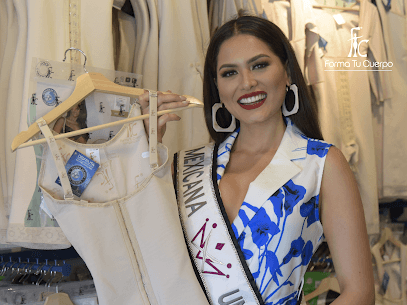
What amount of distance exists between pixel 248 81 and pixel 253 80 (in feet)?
0.06

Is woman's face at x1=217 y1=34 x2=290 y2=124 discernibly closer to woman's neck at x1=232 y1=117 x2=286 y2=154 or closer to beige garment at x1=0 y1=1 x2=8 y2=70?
woman's neck at x1=232 y1=117 x2=286 y2=154

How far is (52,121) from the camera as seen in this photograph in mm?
1062

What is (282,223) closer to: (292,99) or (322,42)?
(292,99)

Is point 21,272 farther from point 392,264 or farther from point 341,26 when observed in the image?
point 392,264

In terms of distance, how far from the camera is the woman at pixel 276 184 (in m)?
1.07

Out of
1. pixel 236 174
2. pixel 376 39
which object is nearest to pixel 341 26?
pixel 376 39

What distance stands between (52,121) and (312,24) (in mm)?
1656

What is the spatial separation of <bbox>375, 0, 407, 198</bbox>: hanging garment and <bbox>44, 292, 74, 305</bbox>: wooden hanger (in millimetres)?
2048

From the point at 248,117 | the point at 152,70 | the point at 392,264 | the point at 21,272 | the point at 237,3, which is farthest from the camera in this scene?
the point at 392,264

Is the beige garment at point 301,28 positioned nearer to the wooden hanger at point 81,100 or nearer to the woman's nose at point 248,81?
the woman's nose at point 248,81

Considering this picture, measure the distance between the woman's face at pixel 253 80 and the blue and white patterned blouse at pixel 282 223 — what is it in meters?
0.20

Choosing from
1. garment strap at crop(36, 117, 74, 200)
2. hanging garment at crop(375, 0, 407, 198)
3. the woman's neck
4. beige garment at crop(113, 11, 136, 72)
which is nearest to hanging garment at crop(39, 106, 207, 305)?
garment strap at crop(36, 117, 74, 200)

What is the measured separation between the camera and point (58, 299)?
1.23 meters

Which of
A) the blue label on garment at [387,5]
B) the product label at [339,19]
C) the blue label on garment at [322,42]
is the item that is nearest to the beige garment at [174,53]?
the blue label on garment at [322,42]
